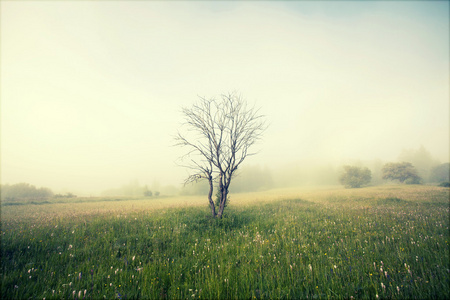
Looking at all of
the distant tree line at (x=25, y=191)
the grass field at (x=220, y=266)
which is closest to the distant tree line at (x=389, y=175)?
the grass field at (x=220, y=266)

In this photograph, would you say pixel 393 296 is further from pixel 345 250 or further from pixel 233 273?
pixel 233 273

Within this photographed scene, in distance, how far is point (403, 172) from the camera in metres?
57.9

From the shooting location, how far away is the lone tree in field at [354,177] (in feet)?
197

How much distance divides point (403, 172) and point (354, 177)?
15.1m

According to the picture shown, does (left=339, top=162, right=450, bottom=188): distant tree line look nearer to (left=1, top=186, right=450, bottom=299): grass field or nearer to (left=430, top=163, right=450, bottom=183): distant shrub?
(left=430, top=163, right=450, bottom=183): distant shrub

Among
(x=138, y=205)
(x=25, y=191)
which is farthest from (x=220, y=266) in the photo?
(x=25, y=191)

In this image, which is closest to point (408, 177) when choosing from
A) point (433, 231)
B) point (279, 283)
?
point (433, 231)

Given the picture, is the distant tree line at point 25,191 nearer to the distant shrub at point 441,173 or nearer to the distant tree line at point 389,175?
the distant tree line at point 389,175

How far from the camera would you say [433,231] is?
758 centimetres

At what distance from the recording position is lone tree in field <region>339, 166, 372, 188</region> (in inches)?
2368

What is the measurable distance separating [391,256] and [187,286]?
619 cm

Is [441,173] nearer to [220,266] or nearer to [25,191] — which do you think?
[220,266]

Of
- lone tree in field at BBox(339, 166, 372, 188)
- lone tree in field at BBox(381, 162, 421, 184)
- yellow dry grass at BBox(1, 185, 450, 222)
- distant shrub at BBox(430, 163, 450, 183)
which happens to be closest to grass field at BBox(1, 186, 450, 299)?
yellow dry grass at BBox(1, 185, 450, 222)

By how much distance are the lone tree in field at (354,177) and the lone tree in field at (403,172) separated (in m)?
6.69
